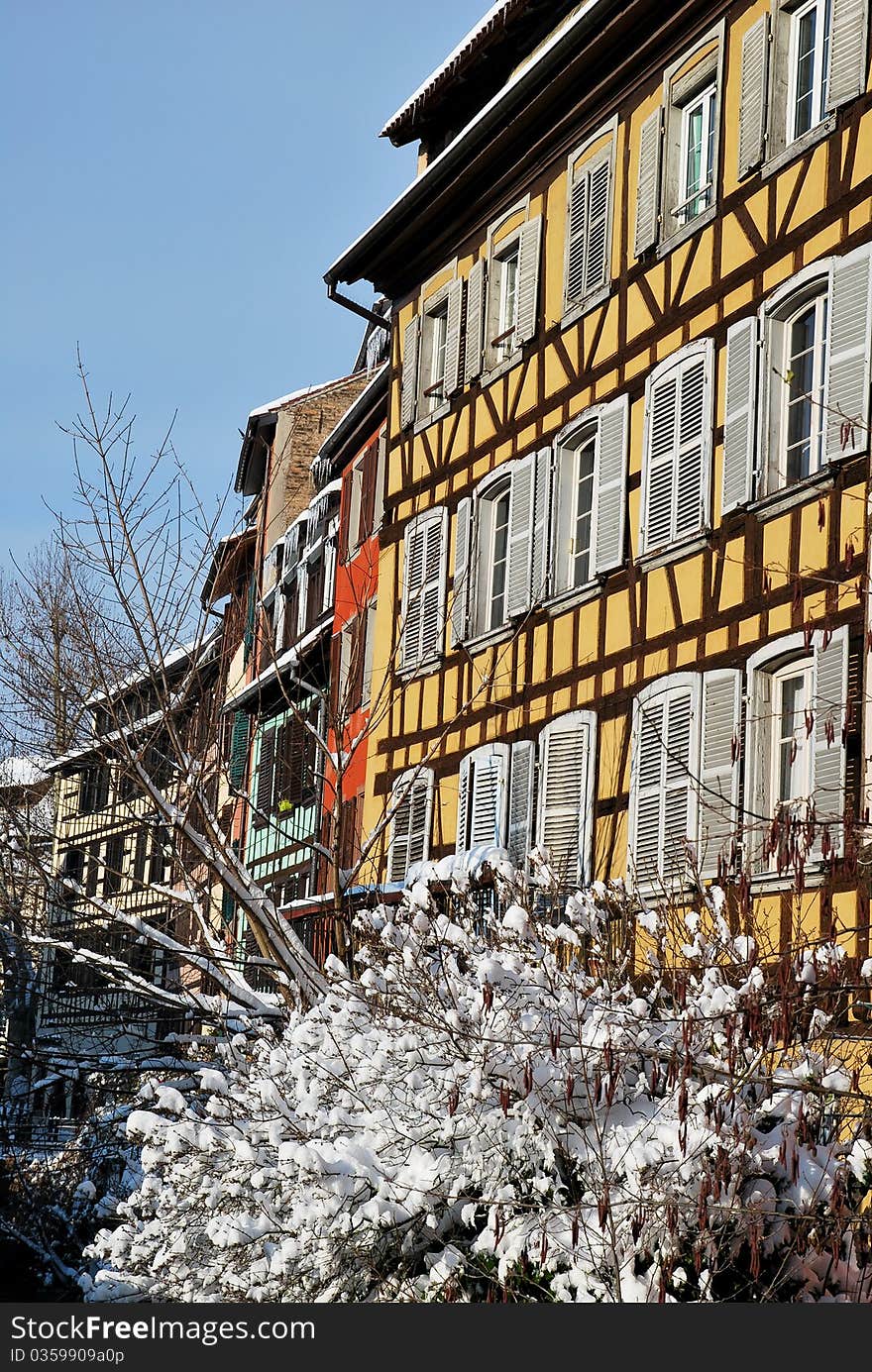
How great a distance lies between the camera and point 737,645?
12.6 m

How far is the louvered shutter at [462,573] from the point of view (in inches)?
691

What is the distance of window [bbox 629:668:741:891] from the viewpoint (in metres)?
12.4

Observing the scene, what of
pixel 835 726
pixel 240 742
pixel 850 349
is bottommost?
pixel 835 726

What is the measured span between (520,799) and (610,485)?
284 centimetres

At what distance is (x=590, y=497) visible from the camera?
15.7 metres

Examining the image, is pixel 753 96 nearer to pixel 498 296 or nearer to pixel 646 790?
pixel 646 790

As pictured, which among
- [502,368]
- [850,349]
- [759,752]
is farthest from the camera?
[502,368]

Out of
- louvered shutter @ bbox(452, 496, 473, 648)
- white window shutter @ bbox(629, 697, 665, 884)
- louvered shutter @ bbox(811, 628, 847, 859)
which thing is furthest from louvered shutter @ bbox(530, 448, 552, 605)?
louvered shutter @ bbox(811, 628, 847, 859)

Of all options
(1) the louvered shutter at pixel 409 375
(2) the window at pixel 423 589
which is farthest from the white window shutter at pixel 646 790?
(1) the louvered shutter at pixel 409 375

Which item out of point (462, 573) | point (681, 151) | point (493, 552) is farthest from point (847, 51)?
point (462, 573)

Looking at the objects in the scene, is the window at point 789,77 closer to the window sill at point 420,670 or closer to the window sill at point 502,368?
the window sill at point 502,368

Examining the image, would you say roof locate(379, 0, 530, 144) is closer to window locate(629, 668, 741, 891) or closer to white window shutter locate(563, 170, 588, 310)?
white window shutter locate(563, 170, 588, 310)

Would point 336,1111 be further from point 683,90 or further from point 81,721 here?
point 683,90

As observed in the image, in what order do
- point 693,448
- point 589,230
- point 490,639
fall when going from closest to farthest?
1. point 693,448
2. point 589,230
3. point 490,639
